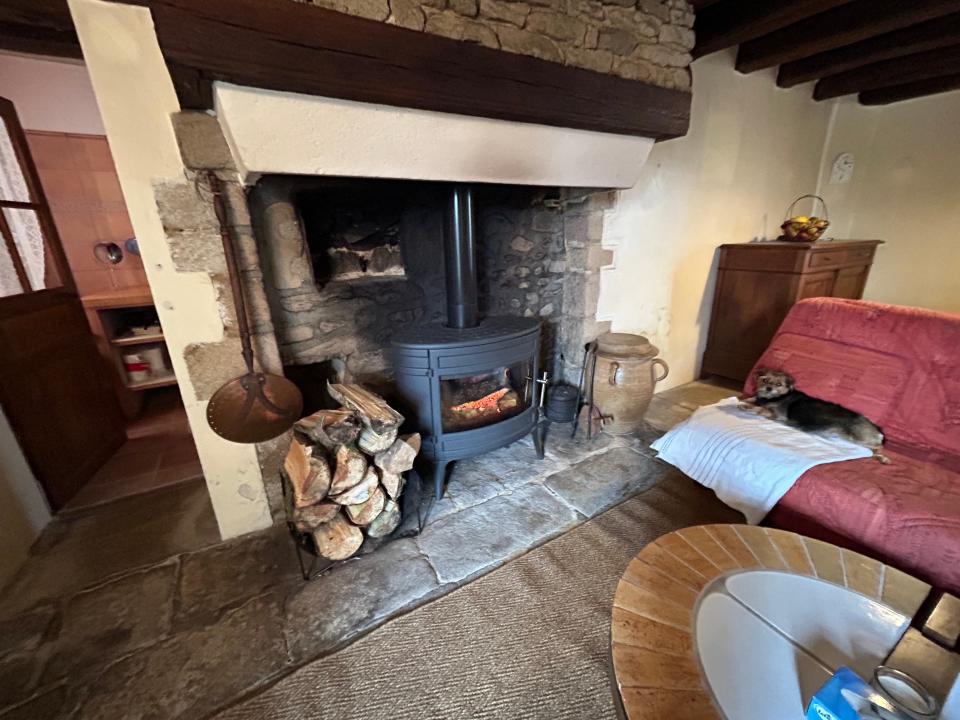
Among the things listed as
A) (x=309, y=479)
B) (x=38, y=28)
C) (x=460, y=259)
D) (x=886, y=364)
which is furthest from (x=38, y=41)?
(x=886, y=364)

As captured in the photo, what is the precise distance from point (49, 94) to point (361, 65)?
9.14 ft

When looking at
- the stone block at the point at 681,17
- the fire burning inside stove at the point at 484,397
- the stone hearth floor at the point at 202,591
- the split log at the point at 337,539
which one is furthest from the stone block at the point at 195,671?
the stone block at the point at 681,17

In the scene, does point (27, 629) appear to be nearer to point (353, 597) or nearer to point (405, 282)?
point (353, 597)

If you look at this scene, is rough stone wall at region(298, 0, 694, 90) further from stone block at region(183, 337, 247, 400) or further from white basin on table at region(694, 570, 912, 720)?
white basin on table at region(694, 570, 912, 720)

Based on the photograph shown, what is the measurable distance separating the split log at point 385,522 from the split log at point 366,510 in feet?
0.09

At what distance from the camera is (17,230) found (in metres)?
1.75

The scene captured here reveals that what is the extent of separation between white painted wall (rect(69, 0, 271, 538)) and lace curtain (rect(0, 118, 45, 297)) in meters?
1.09

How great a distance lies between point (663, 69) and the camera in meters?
1.73

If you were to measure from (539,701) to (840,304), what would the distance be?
2.06 m

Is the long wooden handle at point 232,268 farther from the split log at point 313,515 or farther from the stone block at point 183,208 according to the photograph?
the split log at point 313,515

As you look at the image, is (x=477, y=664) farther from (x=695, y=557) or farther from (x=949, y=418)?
(x=949, y=418)

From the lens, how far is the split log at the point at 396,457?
1.50 metres

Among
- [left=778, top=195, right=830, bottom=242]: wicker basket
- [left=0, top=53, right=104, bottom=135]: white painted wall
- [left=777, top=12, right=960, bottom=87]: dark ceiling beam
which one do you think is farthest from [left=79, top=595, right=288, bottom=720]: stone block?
[left=777, top=12, right=960, bottom=87]: dark ceiling beam

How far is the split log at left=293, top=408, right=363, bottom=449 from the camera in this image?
141 centimetres
